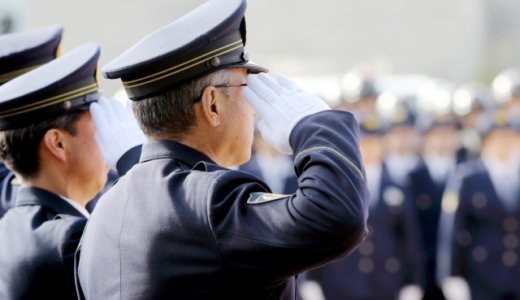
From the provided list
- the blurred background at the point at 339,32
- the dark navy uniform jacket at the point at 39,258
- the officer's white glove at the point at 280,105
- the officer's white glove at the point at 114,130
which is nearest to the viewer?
the officer's white glove at the point at 280,105

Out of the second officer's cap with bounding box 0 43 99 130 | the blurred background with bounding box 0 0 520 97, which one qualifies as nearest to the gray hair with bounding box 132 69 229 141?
the second officer's cap with bounding box 0 43 99 130

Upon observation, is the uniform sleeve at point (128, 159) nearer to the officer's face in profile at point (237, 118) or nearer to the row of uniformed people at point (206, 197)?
the row of uniformed people at point (206, 197)

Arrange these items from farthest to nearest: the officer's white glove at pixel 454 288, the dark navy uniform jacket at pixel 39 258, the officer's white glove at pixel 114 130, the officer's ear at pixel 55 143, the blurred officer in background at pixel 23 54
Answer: the officer's white glove at pixel 454 288
the blurred officer in background at pixel 23 54
the officer's ear at pixel 55 143
the officer's white glove at pixel 114 130
the dark navy uniform jacket at pixel 39 258

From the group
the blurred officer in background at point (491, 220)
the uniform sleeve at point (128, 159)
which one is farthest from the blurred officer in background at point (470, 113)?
the uniform sleeve at point (128, 159)

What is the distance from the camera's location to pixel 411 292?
8.33 m

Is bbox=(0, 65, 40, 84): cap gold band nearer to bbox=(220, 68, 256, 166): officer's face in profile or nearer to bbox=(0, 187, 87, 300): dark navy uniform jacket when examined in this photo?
bbox=(0, 187, 87, 300): dark navy uniform jacket

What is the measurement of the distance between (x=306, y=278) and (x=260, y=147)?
1553 millimetres

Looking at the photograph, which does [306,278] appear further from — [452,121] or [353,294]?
[452,121]

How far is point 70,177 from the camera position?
342 centimetres

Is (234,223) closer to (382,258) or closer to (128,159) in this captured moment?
(128,159)

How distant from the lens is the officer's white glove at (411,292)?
8.27m

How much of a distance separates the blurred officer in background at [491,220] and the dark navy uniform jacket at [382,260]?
32cm

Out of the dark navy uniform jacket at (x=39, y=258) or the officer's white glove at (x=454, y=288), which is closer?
the dark navy uniform jacket at (x=39, y=258)

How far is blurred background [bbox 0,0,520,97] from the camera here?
21.2 m
